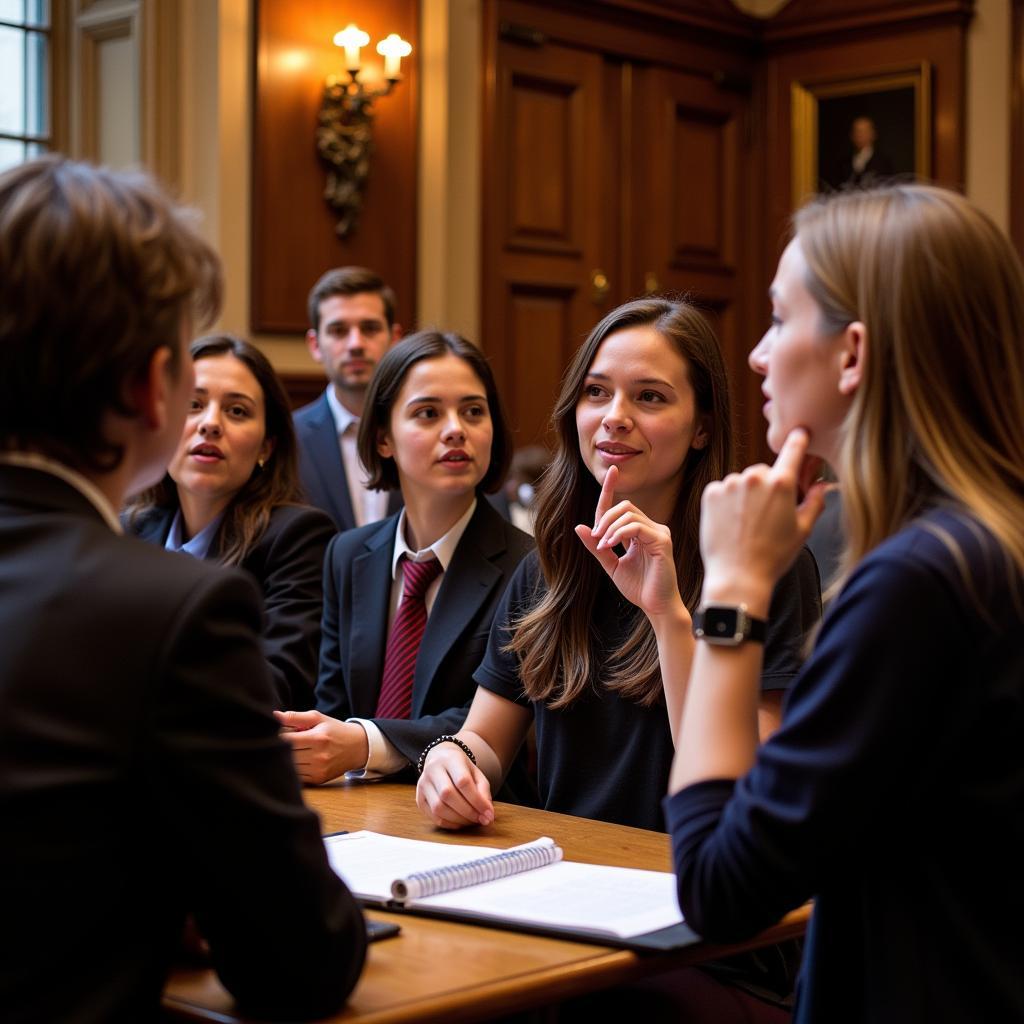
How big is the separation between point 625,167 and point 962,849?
711 cm

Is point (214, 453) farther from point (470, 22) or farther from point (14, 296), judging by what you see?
point (470, 22)

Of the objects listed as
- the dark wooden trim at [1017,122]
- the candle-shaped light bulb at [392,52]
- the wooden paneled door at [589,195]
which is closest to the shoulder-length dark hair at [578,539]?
the candle-shaped light bulb at [392,52]

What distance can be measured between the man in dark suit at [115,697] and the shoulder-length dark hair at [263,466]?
2.18 metres

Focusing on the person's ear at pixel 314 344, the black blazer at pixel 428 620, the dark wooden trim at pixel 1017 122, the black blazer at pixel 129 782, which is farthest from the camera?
the dark wooden trim at pixel 1017 122

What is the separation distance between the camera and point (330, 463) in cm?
549

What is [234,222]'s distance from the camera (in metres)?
6.53

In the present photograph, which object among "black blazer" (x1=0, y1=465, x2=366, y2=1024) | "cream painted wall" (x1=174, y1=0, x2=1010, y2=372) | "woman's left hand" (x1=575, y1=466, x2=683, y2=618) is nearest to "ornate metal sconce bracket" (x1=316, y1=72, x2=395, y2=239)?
"cream painted wall" (x1=174, y1=0, x2=1010, y2=372)

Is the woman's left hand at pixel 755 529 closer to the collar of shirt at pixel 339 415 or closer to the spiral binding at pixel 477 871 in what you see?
the spiral binding at pixel 477 871

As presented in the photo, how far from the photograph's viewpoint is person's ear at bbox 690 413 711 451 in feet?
9.29

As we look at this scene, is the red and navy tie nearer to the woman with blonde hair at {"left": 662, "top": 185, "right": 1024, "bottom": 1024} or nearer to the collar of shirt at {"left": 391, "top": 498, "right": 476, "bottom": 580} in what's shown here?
the collar of shirt at {"left": 391, "top": 498, "right": 476, "bottom": 580}

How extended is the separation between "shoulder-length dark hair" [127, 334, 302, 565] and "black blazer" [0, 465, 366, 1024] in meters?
2.23

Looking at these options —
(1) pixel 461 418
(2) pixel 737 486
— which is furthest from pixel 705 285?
(2) pixel 737 486

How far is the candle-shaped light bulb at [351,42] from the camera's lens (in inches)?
263

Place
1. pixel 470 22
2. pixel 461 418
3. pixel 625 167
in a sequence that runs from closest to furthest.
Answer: pixel 461 418, pixel 470 22, pixel 625 167
